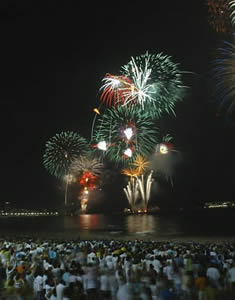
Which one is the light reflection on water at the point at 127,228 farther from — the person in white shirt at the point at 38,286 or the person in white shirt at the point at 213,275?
the person in white shirt at the point at 213,275

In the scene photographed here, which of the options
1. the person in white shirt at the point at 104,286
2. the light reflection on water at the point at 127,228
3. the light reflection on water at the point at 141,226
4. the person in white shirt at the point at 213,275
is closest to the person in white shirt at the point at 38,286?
the person in white shirt at the point at 104,286

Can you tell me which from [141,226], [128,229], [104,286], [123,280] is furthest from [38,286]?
[141,226]

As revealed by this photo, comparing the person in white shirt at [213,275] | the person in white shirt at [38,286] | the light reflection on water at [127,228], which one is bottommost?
the light reflection on water at [127,228]

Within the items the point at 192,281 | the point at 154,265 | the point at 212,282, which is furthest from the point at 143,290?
the point at 154,265

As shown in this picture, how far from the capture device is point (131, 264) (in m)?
11.5

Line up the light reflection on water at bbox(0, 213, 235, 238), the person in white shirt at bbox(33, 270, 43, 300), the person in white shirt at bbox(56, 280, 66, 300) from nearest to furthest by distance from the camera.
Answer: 1. the person in white shirt at bbox(56, 280, 66, 300)
2. the person in white shirt at bbox(33, 270, 43, 300)
3. the light reflection on water at bbox(0, 213, 235, 238)

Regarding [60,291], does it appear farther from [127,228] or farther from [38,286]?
[127,228]

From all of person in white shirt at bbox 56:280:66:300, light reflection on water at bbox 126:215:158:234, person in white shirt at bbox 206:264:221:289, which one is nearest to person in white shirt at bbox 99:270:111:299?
person in white shirt at bbox 56:280:66:300

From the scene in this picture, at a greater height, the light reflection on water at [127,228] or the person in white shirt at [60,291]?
the person in white shirt at [60,291]

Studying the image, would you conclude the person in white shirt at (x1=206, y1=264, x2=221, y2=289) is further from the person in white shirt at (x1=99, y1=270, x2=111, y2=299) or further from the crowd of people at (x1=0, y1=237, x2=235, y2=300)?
the person in white shirt at (x1=99, y1=270, x2=111, y2=299)

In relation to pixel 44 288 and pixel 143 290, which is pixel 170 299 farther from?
pixel 44 288

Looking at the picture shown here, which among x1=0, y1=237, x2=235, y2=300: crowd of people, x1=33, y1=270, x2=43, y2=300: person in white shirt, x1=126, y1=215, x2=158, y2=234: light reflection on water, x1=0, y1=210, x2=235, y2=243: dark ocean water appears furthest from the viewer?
x1=126, y1=215, x2=158, y2=234: light reflection on water

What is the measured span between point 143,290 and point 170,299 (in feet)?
1.94

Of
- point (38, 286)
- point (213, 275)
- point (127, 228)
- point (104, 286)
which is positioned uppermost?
point (213, 275)
